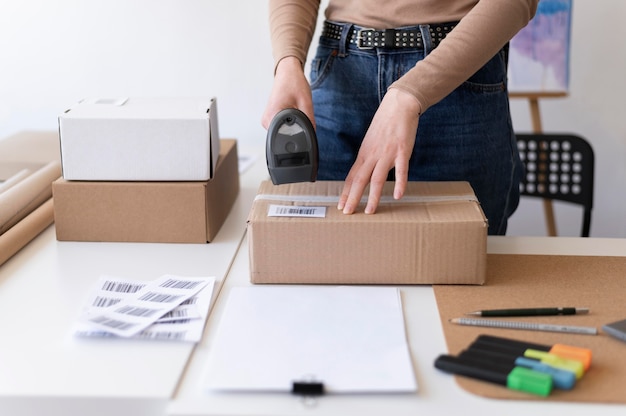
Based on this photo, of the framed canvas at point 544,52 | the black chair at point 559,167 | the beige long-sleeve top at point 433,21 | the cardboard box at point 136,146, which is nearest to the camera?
the beige long-sleeve top at point 433,21

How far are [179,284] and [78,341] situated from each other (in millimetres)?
190

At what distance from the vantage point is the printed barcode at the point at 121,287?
108 cm

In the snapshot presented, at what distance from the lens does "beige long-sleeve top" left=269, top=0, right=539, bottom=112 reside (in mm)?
1163

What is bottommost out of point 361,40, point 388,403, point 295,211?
point 388,403

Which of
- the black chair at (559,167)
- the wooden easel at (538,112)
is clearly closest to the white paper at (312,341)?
the black chair at (559,167)

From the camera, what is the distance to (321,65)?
1.42 metres

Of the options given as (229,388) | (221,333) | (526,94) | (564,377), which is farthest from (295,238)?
(526,94)

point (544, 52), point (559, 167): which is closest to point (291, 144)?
point (559, 167)

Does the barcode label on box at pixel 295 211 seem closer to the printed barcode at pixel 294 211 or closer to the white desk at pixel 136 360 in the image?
the printed barcode at pixel 294 211

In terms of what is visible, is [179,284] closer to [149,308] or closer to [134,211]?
[149,308]

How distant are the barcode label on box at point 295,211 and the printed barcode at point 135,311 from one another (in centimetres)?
21

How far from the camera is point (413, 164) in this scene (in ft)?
4.57

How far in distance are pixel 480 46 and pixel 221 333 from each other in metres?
0.59

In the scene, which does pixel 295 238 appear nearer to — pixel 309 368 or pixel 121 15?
pixel 309 368
